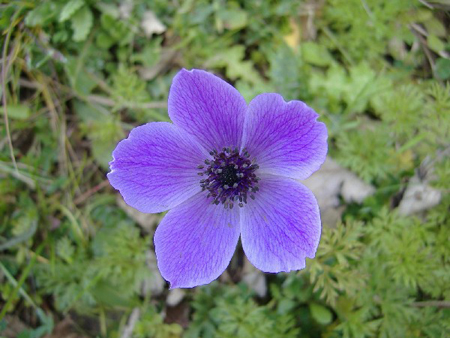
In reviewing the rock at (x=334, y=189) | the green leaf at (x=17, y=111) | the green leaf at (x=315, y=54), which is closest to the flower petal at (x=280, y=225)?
the rock at (x=334, y=189)

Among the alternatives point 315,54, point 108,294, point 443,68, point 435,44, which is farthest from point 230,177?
point 435,44

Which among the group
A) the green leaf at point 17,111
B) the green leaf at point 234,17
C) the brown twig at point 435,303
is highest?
the green leaf at point 234,17

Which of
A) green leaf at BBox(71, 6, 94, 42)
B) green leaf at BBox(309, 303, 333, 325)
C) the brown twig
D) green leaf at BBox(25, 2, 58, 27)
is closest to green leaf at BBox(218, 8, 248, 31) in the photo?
green leaf at BBox(71, 6, 94, 42)

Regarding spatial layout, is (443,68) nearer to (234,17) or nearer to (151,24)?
(234,17)

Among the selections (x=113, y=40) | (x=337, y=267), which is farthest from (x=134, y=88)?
(x=337, y=267)

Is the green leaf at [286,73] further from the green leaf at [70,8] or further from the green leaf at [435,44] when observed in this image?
the green leaf at [70,8]
